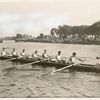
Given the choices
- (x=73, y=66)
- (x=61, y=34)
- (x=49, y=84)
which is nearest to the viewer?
(x=49, y=84)

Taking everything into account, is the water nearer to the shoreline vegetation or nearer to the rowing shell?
the rowing shell

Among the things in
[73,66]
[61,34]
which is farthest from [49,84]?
[73,66]

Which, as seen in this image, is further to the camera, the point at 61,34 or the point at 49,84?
the point at 61,34

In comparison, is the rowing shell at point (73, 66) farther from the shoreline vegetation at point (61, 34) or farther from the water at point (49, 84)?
the shoreline vegetation at point (61, 34)

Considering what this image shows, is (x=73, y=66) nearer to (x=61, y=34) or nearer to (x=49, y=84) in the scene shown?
(x=61, y=34)

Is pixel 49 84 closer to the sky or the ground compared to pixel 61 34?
closer to the ground

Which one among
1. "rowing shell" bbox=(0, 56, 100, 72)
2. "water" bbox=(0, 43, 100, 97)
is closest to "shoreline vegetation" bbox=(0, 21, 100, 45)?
"rowing shell" bbox=(0, 56, 100, 72)

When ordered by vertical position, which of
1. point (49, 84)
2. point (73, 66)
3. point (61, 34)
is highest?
point (61, 34)

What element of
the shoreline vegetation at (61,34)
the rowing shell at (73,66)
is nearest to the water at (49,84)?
the rowing shell at (73,66)

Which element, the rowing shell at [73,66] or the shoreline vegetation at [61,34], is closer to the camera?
the shoreline vegetation at [61,34]

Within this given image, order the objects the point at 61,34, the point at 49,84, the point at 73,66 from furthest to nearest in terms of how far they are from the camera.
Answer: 1. the point at 73,66
2. the point at 61,34
3. the point at 49,84

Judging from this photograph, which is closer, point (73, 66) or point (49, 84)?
point (49, 84)

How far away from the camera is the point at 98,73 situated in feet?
18.2

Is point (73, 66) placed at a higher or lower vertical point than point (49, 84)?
higher
